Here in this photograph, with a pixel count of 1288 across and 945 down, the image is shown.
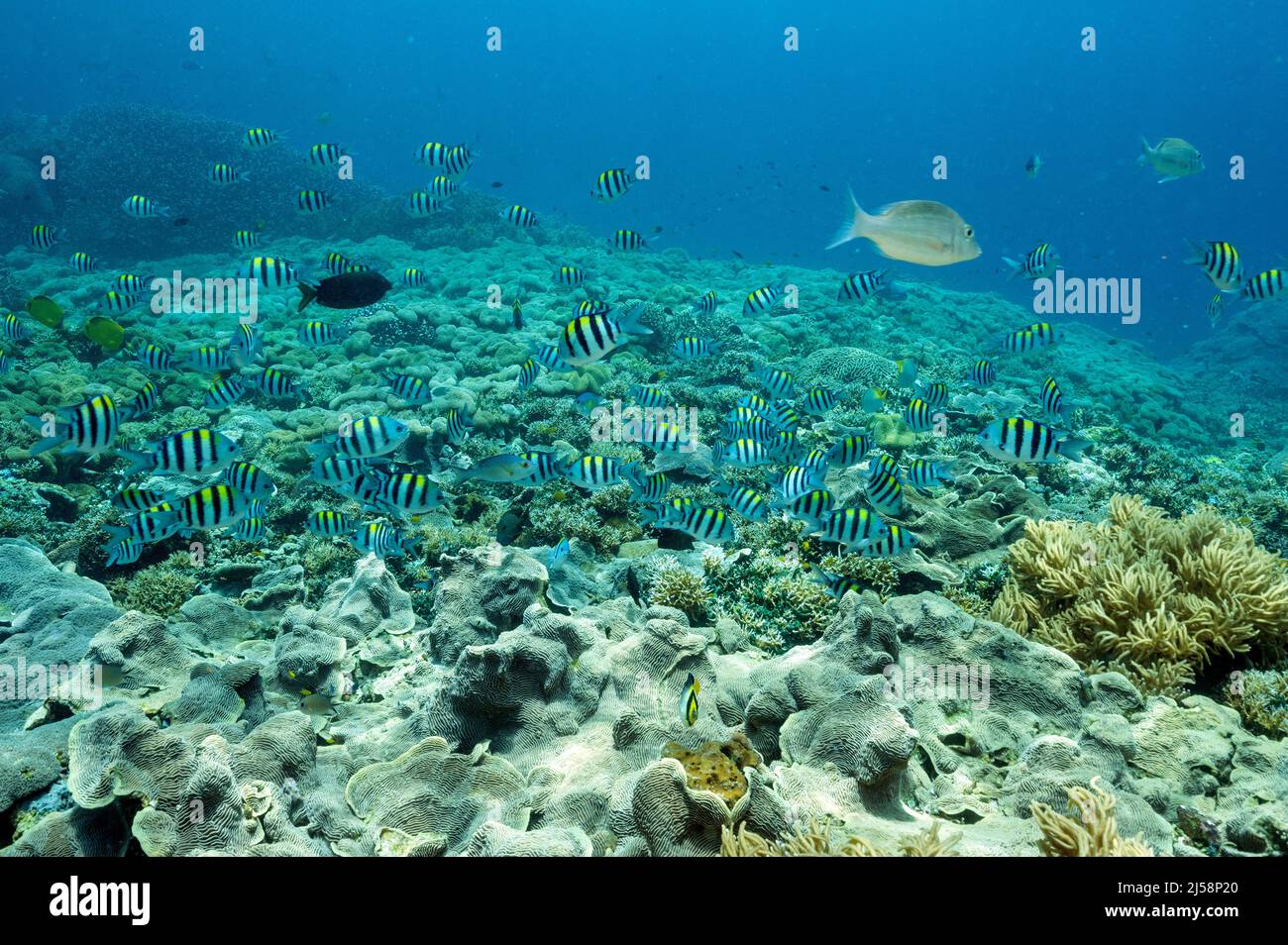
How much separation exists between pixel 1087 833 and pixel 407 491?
4461 millimetres

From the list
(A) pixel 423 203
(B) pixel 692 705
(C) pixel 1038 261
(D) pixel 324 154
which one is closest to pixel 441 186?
(A) pixel 423 203

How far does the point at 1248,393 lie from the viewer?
2547cm

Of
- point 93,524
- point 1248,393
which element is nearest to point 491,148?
point 1248,393

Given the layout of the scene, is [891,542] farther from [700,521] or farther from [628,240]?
[628,240]

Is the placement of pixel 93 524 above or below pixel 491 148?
below

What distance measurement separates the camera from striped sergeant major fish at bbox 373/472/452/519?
495cm

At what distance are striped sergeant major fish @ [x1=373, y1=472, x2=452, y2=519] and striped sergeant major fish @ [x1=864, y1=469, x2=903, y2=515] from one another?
385 cm

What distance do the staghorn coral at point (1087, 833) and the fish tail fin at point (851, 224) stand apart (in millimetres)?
3125

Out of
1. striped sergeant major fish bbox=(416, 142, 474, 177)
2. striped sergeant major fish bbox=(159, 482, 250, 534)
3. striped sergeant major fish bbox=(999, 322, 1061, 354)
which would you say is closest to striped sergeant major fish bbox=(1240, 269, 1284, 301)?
striped sergeant major fish bbox=(999, 322, 1061, 354)

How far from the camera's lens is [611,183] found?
31.4 feet

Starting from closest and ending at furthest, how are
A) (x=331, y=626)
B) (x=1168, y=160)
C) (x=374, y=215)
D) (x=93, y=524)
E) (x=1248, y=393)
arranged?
(x=331, y=626), (x=93, y=524), (x=1168, y=160), (x=1248, y=393), (x=374, y=215)

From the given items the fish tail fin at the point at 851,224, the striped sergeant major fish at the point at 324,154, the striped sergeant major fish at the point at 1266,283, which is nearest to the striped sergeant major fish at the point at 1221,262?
the striped sergeant major fish at the point at 1266,283

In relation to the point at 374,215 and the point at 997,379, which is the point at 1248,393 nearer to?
the point at 997,379
